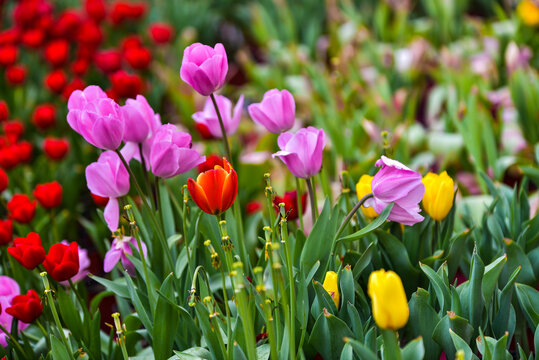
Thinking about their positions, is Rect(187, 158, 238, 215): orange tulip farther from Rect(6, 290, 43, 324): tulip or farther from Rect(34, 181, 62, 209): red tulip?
Rect(34, 181, 62, 209): red tulip

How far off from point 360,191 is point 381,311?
0.96ft

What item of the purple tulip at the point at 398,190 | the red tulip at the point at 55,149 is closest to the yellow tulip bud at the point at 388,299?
the purple tulip at the point at 398,190

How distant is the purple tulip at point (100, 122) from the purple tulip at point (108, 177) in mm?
44

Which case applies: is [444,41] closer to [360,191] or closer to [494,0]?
[494,0]

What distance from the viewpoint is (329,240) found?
761mm

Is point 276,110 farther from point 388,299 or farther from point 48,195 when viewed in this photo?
point 48,195

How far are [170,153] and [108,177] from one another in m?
0.08

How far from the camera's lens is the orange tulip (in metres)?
0.64

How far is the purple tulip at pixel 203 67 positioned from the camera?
701mm

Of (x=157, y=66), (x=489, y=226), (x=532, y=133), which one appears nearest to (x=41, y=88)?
(x=157, y=66)

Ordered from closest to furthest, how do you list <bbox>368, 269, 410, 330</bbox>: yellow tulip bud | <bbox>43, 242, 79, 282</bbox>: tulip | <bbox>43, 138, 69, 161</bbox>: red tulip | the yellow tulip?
<bbox>368, 269, 410, 330</bbox>: yellow tulip bud
<bbox>43, 242, 79, 282</bbox>: tulip
<bbox>43, 138, 69, 161</bbox>: red tulip
the yellow tulip

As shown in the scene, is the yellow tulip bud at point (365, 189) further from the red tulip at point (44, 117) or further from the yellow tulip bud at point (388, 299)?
the red tulip at point (44, 117)

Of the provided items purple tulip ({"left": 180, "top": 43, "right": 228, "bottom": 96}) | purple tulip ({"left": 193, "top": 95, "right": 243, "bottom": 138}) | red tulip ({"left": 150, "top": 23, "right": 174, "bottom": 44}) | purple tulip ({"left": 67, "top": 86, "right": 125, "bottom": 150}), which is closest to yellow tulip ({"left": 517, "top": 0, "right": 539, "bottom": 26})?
red tulip ({"left": 150, "top": 23, "right": 174, "bottom": 44})

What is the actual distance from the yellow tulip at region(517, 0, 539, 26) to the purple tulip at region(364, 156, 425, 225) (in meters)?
1.34
